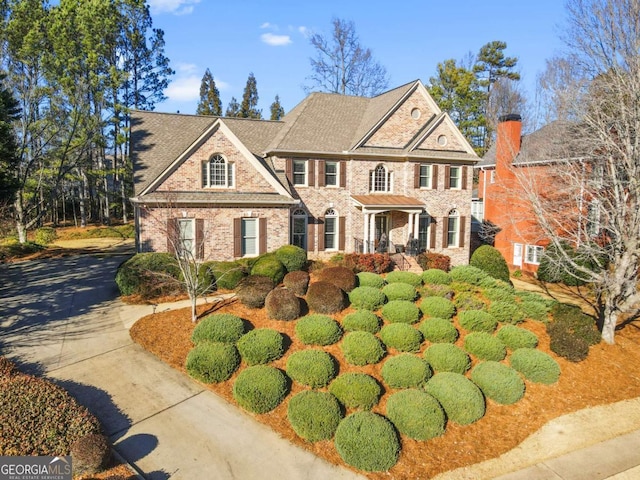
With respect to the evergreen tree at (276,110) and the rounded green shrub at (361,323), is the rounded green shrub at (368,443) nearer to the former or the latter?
the rounded green shrub at (361,323)

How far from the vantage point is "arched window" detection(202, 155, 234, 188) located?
18.5 meters

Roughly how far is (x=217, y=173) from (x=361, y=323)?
10.2 meters

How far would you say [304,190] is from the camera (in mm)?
21906

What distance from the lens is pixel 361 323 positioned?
511 inches

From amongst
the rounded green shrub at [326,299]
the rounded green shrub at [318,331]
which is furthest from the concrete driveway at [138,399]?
the rounded green shrub at [326,299]

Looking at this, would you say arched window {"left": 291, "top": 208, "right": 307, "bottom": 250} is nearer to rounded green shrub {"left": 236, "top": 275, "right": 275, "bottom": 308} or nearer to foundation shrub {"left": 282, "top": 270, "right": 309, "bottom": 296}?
foundation shrub {"left": 282, "top": 270, "right": 309, "bottom": 296}

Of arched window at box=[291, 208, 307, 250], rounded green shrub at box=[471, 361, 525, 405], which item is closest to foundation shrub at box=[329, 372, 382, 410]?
rounded green shrub at box=[471, 361, 525, 405]

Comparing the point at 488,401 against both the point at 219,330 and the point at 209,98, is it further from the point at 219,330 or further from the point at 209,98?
the point at 209,98

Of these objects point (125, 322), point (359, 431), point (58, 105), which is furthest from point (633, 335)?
point (58, 105)

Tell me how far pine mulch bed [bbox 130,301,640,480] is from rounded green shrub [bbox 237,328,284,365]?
31 cm

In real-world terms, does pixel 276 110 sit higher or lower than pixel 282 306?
higher

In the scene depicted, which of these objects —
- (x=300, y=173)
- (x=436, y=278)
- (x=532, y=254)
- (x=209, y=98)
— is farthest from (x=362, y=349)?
(x=209, y=98)

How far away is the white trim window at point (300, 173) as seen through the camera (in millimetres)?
21844

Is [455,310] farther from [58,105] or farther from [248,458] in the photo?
[58,105]
